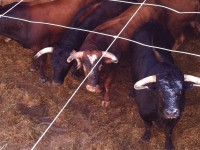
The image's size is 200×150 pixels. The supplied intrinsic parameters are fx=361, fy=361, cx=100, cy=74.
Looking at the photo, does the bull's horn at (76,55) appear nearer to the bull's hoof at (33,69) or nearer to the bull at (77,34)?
the bull at (77,34)

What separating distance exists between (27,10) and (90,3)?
1.36 m

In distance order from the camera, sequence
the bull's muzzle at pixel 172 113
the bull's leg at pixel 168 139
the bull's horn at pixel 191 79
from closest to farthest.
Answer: the bull's muzzle at pixel 172 113 < the bull's horn at pixel 191 79 < the bull's leg at pixel 168 139

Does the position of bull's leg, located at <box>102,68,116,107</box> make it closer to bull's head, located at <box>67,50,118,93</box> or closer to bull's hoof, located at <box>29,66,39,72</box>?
bull's head, located at <box>67,50,118,93</box>

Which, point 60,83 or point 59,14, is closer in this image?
point 60,83

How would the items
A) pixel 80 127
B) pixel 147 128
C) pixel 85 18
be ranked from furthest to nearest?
pixel 85 18 < pixel 80 127 < pixel 147 128

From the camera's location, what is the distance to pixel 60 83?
6652 mm

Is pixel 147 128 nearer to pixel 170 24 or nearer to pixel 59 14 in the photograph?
pixel 170 24

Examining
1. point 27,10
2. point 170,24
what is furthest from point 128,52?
point 27,10

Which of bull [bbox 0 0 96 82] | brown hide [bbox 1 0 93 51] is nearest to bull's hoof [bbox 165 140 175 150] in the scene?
bull [bbox 0 0 96 82]

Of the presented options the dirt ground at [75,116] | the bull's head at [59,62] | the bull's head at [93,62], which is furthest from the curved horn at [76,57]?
the dirt ground at [75,116]

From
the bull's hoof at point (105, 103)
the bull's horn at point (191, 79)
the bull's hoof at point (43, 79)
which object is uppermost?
the bull's horn at point (191, 79)

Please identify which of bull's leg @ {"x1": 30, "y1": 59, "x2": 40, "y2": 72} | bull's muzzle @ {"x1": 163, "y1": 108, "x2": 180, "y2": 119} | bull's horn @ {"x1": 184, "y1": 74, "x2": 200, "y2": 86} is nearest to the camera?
bull's muzzle @ {"x1": 163, "y1": 108, "x2": 180, "y2": 119}

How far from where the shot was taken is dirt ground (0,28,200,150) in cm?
578

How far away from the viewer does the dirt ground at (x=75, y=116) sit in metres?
5.78
